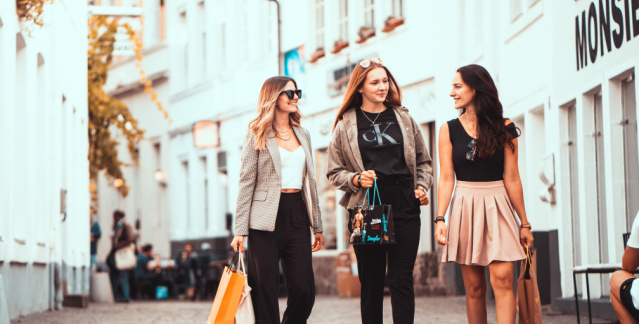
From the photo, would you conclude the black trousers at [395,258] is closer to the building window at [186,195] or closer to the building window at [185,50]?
the building window at [186,195]

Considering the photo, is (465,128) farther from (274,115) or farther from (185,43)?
(185,43)

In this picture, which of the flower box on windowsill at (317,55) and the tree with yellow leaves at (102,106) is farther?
the tree with yellow leaves at (102,106)

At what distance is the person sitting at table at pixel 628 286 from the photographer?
6723 mm

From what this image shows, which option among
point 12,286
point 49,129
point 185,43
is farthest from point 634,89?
point 185,43

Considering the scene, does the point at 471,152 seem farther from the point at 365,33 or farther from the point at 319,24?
the point at 319,24

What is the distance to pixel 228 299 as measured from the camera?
7.61 meters

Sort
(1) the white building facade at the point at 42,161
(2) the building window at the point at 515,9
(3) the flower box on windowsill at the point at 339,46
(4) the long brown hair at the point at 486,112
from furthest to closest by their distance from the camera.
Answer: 1. (3) the flower box on windowsill at the point at 339,46
2. (2) the building window at the point at 515,9
3. (1) the white building facade at the point at 42,161
4. (4) the long brown hair at the point at 486,112

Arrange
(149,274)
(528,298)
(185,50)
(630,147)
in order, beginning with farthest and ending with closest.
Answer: (185,50)
(149,274)
(630,147)
(528,298)

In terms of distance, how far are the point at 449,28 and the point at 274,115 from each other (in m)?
13.4

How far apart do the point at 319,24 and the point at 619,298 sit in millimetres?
20764

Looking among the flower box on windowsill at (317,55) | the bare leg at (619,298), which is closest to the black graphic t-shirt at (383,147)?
the bare leg at (619,298)

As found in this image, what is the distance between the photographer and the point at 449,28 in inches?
835

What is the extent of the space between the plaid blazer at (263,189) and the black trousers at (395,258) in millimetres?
449

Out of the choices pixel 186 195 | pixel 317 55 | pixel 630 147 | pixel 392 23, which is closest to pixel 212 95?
pixel 186 195
